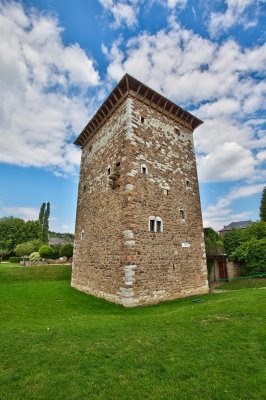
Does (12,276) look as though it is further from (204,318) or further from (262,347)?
(262,347)

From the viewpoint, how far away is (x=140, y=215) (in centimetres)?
1120

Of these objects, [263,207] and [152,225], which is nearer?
[152,225]

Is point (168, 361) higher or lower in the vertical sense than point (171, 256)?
lower

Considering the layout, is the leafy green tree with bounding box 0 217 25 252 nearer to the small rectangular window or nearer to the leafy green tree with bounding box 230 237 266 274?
the small rectangular window

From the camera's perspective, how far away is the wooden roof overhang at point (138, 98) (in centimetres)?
1292

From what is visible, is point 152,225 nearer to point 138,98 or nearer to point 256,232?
point 138,98

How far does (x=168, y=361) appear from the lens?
4535 mm

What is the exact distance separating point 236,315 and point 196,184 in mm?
9680

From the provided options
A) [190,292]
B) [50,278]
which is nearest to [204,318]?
[190,292]

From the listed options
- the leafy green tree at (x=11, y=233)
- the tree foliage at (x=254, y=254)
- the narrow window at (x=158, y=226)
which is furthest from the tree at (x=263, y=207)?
the leafy green tree at (x=11, y=233)

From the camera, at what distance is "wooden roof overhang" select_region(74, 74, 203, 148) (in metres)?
12.9

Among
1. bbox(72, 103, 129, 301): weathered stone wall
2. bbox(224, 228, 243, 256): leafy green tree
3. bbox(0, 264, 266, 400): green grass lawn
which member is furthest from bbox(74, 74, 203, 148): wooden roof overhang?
bbox(224, 228, 243, 256): leafy green tree

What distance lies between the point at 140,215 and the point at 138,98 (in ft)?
23.5

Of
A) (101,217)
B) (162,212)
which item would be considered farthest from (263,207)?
(101,217)
